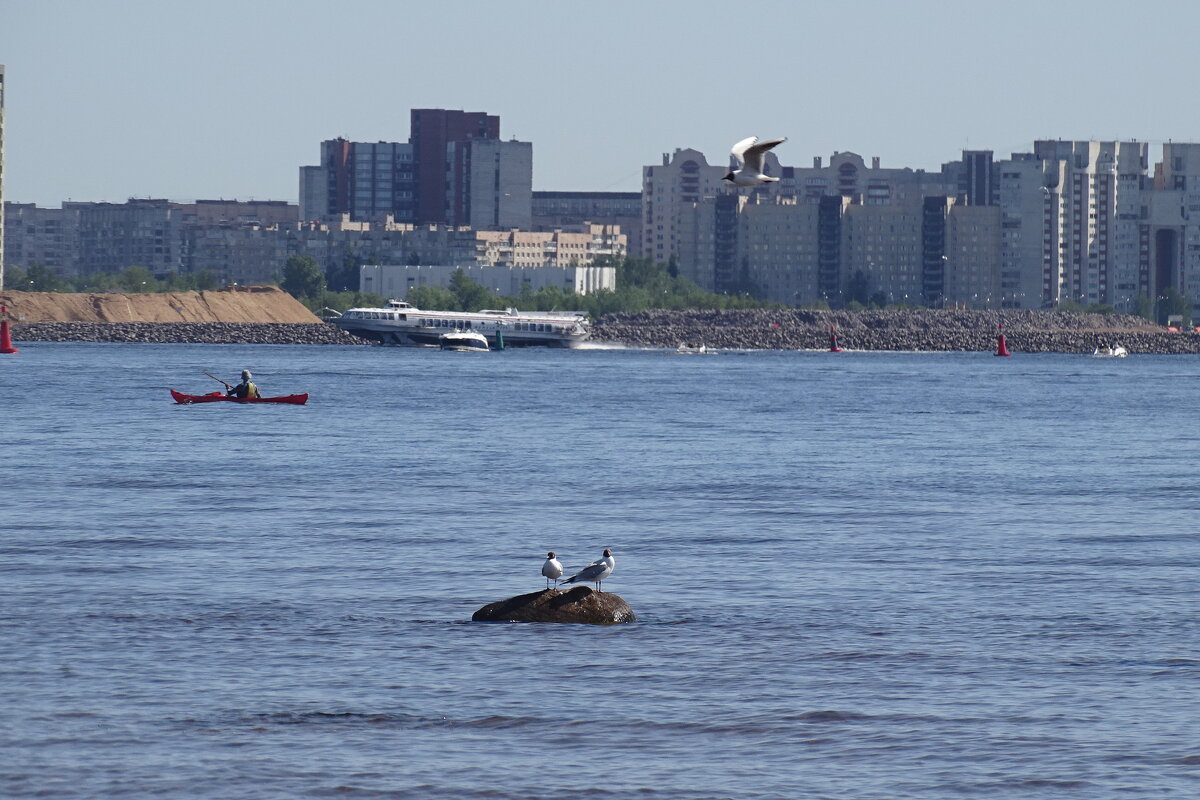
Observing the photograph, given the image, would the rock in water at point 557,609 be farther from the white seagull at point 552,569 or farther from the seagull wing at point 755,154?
the seagull wing at point 755,154

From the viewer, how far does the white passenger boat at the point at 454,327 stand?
592ft

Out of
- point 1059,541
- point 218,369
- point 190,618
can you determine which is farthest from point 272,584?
point 218,369

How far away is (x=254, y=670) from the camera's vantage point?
20.6 meters

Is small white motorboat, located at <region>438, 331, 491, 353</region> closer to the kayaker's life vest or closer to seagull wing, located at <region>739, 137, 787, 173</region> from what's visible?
the kayaker's life vest

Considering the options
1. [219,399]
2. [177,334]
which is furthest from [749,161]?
[177,334]

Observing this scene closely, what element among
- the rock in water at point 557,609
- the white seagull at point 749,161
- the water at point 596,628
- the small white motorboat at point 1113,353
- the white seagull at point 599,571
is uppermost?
the white seagull at point 749,161

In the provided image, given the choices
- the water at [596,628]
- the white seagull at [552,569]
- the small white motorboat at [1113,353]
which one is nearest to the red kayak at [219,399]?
the water at [596,628]

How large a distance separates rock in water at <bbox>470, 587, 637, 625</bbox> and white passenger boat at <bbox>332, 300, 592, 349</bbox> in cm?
15483

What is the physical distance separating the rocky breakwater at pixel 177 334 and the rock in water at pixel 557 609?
166263 mm

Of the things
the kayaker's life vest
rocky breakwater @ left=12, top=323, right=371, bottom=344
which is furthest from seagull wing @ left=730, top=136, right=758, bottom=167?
rocky breakwater @ left=12, top=323, right=371, bottom=344

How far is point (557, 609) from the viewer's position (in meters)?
23.4

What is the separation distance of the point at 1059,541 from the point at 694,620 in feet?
35.9

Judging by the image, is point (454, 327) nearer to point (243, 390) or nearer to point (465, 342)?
point (465, 342)

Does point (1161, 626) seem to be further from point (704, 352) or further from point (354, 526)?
point (704, 352)
